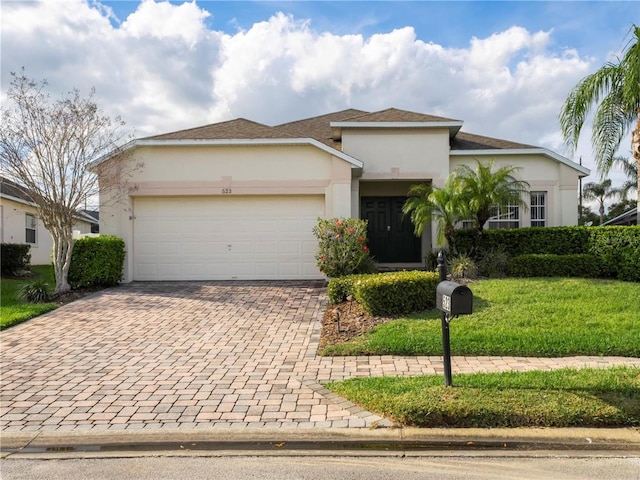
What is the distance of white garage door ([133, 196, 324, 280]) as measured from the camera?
1336 cm

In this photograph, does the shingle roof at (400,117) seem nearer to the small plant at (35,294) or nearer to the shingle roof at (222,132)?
the shingle roof at (222,132)

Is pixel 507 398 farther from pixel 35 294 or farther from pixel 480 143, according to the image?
pixel 480 143

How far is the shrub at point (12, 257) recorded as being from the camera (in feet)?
51.9

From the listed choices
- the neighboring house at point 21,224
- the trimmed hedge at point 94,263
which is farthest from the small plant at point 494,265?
the neighboring house at point 21,224

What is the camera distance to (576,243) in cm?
1188

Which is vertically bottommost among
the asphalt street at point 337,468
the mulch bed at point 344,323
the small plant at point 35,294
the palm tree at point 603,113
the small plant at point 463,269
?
the asphalt street at point 337,468

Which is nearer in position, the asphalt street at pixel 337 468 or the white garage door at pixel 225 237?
the asphalt street at pixel 337 468

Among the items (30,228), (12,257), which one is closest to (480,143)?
(12,257)

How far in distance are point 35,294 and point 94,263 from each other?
1.65 meters

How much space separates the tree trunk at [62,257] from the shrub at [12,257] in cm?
573

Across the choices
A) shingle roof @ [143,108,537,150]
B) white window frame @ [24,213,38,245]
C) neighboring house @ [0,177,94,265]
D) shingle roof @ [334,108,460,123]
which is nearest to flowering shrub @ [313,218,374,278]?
shingle roof @ [143,108,537,150]

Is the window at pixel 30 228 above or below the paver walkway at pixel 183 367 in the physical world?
above

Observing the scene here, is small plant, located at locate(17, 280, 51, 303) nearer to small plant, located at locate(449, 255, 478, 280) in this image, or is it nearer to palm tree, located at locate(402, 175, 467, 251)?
palm tree, located at locate(402, 175, 467, 251)

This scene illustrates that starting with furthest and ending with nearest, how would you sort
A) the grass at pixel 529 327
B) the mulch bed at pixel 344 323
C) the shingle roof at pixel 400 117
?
the shingle roof at pixel 400 117 < the mulch bed at pixel 344 323 < the grass at pixel 529 327
